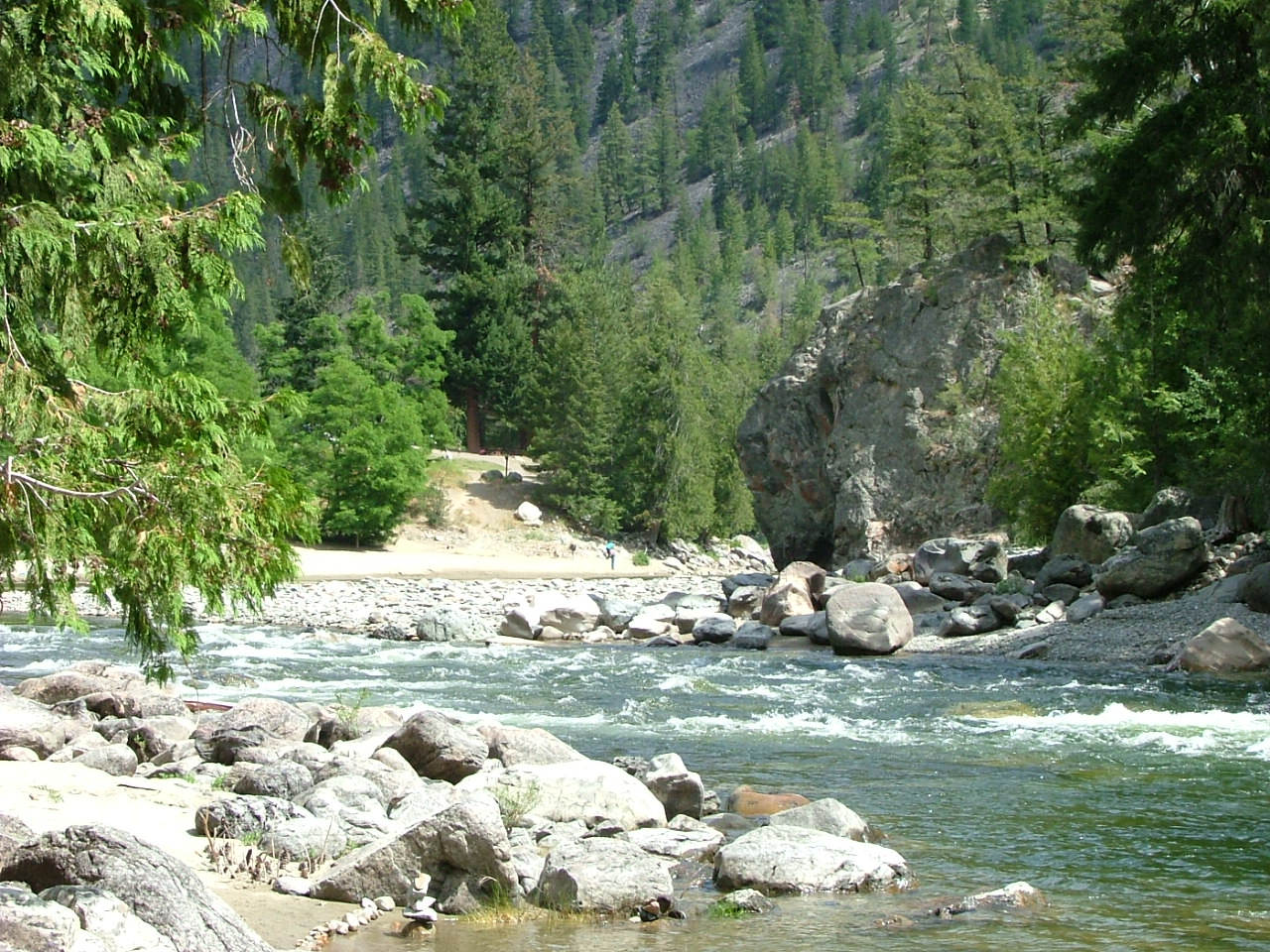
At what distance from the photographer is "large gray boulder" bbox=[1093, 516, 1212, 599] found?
23.4m

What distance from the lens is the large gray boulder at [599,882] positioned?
7.62 metres

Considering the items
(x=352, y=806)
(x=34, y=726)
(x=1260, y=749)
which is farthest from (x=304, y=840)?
(x=1260, y=749)

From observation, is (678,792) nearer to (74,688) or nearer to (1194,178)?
(74,688)

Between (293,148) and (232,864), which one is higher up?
(293,148)

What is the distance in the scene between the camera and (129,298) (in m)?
6.06

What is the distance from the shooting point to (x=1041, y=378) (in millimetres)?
34938

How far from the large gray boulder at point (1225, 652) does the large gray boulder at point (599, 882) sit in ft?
43.4

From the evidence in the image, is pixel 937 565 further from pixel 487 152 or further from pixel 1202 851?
pixel 487 152

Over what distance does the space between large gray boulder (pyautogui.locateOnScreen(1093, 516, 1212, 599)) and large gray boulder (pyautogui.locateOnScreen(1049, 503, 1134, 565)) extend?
310 cm

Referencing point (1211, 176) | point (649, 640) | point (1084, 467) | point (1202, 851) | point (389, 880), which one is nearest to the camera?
point (389, 880)

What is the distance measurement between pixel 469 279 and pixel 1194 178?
152 ft

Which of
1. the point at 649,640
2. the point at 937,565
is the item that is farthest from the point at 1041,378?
the point at 649,640

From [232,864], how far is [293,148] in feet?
14.2

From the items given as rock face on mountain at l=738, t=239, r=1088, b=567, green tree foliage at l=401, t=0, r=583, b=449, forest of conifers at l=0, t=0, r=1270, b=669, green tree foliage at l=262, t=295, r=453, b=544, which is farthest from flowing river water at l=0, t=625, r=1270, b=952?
green tree foliage at l=401, t=0, r=583, b=449
